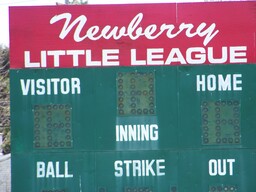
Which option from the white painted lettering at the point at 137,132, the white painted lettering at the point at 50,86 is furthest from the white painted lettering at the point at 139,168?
the white painted lettering at the point at 50,86

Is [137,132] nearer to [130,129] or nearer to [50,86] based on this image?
[130,129]

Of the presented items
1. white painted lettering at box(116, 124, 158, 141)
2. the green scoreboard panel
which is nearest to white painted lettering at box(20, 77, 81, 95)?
the green scoreboard panel

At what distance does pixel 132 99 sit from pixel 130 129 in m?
0.33

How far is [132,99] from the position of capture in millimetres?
7215

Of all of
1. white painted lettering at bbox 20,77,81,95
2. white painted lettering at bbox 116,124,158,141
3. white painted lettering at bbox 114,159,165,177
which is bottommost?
white painted lettering at bbox 114,159,165,177

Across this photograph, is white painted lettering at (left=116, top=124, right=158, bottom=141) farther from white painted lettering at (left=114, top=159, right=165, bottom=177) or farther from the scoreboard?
white painted lettering at (left=114, top=159, right=165, bottom=177)

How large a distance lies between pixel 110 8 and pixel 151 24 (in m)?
0.49

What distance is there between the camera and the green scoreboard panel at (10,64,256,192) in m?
7.21

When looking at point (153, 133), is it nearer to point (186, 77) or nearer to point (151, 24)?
point (186, 77)

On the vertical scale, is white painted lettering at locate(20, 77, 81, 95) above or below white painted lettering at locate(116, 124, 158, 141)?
above

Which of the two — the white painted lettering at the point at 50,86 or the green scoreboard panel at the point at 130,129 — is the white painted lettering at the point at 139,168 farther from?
the white painted lettering at the point at 50,86

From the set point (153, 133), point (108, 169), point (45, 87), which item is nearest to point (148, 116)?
point (153, 133)

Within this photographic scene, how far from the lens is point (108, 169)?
723cm

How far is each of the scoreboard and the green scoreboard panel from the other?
0.01m
